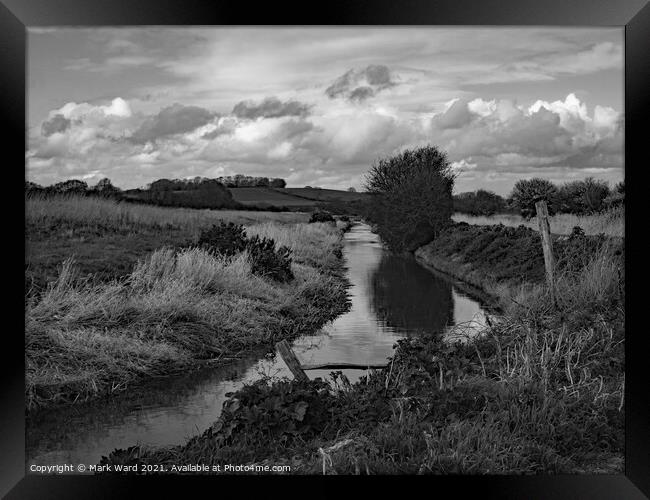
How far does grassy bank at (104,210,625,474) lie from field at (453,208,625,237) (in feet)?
7.28

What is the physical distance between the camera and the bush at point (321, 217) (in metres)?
12.9

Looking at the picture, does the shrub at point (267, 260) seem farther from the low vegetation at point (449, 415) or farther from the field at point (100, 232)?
the low vegetation at point (449, 415)

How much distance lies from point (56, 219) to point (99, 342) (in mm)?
2720

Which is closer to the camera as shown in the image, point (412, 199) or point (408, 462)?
point (408, 462)

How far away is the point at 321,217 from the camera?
1327cm

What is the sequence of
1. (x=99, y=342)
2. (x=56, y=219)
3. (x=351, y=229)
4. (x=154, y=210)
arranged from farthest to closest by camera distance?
(x=351, y=229) < (x=154, y=210) < (x=56, y=219) < (x=99, y=342)

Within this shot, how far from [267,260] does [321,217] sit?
1.48 m

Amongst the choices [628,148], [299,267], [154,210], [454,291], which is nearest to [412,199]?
[454,291]

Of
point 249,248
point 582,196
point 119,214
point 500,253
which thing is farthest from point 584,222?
point 119,214

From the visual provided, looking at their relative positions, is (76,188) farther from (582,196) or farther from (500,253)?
(500,253)

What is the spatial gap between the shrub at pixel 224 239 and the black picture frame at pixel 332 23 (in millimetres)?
6621

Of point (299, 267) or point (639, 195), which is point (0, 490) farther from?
point (299, 267)

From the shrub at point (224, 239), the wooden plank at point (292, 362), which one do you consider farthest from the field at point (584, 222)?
the shrub at point (224, 239)

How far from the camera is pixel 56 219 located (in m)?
10.2
